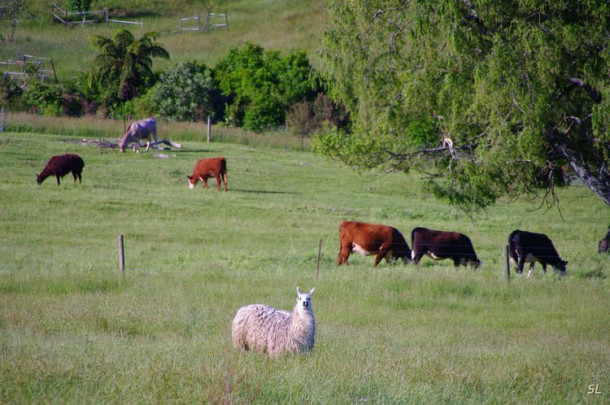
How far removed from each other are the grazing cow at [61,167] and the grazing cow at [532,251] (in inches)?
719

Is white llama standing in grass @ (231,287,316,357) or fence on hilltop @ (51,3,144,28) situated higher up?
fence on hilltop @ (51,3,144,28)

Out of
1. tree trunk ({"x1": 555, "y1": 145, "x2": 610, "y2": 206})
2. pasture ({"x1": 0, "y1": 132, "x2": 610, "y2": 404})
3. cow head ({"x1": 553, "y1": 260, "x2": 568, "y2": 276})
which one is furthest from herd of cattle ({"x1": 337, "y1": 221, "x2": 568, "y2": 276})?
tree trunk ({"x1": 555, "y1": 145, "x2": 610, "y2": 206})

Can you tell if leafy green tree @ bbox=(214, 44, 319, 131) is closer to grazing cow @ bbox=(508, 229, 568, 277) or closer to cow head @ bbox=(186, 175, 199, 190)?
cow head @ bbox=(186, 175, 199, 190)

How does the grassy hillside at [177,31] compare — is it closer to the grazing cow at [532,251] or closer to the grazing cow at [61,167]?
the grazing cow at [61,167]

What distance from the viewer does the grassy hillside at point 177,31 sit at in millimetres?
77250

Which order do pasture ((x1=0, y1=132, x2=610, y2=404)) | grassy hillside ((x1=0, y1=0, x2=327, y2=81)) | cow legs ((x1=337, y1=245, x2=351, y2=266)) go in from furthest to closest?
grassy hillside ((x1=0, y1=0, x2=327, y2=81)) → cow legs ((x1=337, y1=245, x2=351, y2=266)) → pasture ((x1=0, y1=132, x2=610, y2=404))

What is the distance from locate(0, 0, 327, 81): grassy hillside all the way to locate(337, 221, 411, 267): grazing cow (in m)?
55.1

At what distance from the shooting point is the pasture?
726 centimetres

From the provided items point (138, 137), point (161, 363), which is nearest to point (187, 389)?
point (161, 363)

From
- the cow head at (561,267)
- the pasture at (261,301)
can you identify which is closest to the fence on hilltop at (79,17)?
the pasture at (261,301)

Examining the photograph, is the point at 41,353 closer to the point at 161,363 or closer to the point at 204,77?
the point at 161,363

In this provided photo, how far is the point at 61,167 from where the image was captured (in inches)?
1159

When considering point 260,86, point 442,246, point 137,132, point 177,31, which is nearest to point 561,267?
point 442,246

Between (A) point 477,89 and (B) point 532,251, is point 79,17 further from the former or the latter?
(A) point 477,89
